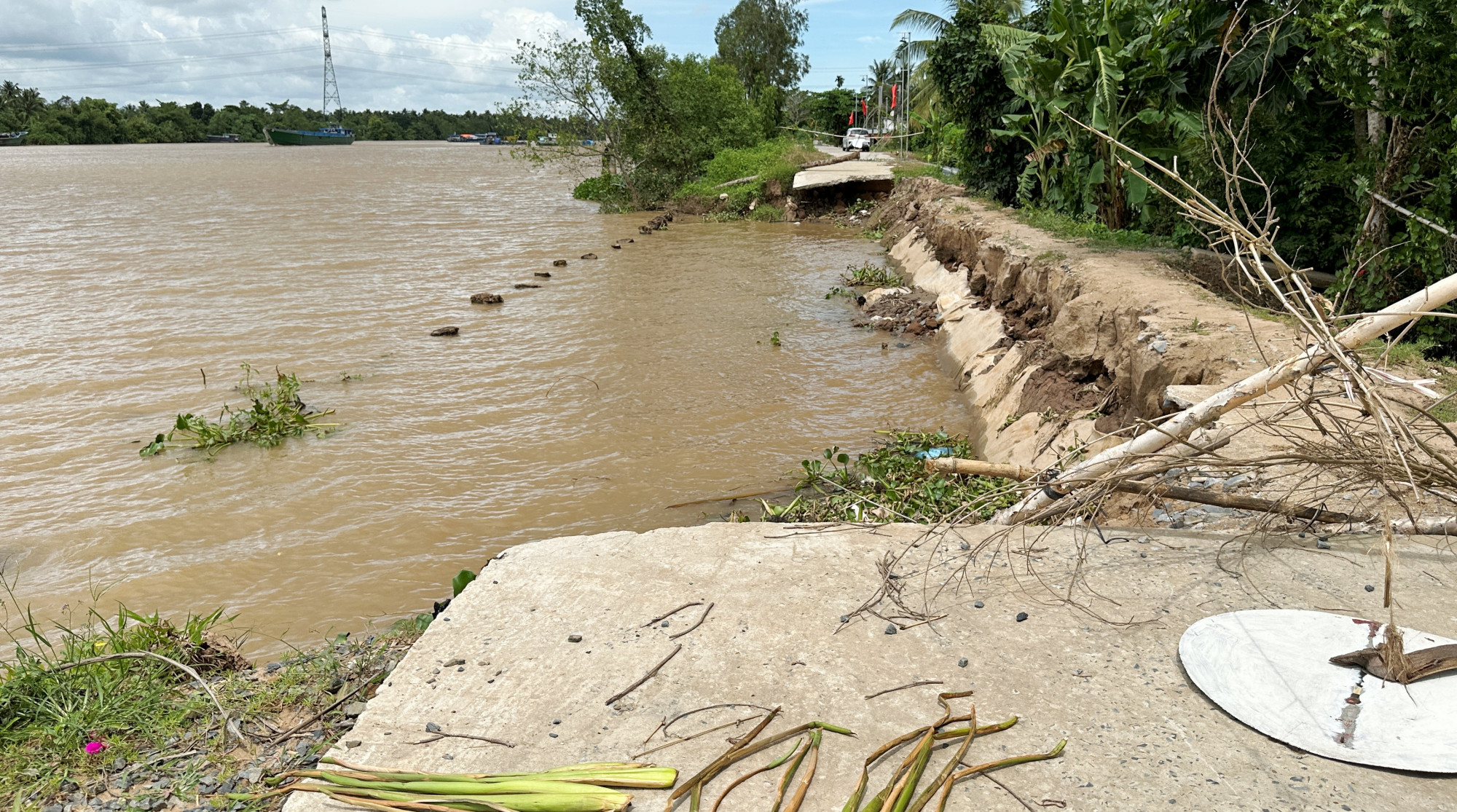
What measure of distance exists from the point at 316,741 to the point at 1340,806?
10.9 ft

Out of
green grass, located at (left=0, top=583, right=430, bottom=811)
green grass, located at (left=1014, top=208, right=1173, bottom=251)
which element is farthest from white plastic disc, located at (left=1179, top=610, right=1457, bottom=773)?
green grass, located at (left=1014, top=208, right=1173, bottom=251)

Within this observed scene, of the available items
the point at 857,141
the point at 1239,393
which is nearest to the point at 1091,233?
the point at 1239,393

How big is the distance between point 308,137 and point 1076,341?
341 ft

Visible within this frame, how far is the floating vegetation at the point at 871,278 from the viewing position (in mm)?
14953

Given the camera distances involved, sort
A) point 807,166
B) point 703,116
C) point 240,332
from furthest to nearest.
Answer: point 703,116 → point 807,166 → point 240,332

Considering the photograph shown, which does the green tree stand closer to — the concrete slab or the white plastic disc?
the concrete slab

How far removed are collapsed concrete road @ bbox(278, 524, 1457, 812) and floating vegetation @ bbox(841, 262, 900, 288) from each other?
1110 centimetres

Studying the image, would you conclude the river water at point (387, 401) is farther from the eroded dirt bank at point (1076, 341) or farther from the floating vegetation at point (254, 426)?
the eroded dirt bank at point (1076, 341)

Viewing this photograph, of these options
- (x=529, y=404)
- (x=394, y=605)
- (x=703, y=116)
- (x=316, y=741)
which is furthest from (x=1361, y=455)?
(x=703, y=116)

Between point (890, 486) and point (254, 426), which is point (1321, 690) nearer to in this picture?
point (890, 486)

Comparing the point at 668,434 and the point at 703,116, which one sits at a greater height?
the point at 703,116

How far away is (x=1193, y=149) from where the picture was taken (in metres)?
10.2

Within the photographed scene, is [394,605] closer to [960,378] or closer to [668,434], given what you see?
[668,434]

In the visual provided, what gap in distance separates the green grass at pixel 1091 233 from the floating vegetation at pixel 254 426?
29.4 feet
